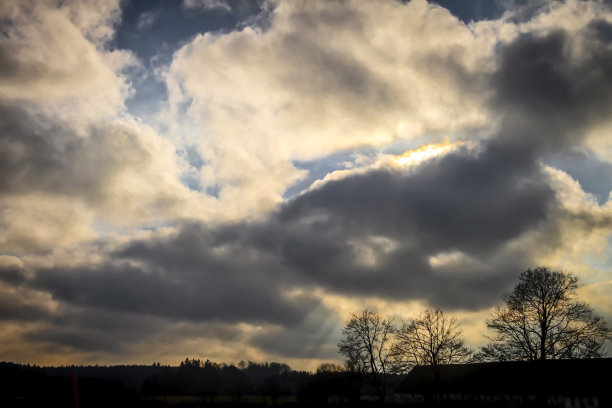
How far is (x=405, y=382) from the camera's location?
3118 inches

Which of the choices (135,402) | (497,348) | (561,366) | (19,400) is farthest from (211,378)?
(561,366)

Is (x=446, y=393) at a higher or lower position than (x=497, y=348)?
lower

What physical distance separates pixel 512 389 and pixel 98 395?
50466mm

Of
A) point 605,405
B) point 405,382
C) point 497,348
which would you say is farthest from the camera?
point 405,382

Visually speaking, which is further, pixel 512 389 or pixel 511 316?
pixel 512 389

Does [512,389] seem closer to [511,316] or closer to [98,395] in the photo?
[511,316]

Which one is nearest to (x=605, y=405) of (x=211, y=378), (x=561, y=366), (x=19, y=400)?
(x=561, y=366)

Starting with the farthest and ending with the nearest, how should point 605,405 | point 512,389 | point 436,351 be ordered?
point 436,351, point 512,389, point 605,405

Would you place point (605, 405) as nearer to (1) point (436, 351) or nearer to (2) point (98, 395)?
(1) point (436, 351)

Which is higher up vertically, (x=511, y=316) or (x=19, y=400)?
(x=511, y=316)

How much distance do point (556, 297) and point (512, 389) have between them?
16.0m

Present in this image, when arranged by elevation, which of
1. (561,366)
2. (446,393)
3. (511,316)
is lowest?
(446,393)

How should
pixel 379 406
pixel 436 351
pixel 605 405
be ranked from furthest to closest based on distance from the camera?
1. pixel 436 351
2. pixel 379 406
3. pixel 605 405

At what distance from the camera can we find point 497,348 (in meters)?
49.3
